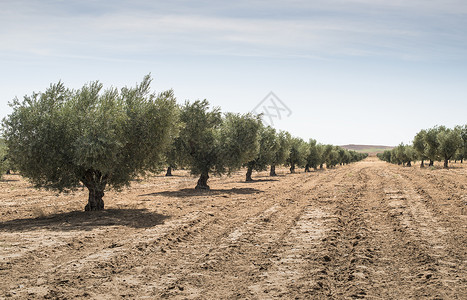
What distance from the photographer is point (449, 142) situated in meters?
73.9

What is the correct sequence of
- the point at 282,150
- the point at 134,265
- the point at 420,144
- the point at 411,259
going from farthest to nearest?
the point at 420,144
the point at 282,150
the point at 411,259
the point at 134,265

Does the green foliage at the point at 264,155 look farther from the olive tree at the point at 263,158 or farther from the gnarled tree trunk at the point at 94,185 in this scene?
the gnarled tree trunk at the point at 94,185

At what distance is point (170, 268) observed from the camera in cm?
909

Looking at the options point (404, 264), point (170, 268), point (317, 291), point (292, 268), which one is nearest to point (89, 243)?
point (170, 268)

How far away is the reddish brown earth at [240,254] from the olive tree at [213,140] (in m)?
13.9

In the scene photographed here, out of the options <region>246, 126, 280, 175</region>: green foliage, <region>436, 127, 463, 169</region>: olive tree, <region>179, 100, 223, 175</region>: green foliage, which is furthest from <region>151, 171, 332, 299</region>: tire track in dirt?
<region>436, 127, 463, 169</region>: olive tree

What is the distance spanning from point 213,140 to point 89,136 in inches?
656

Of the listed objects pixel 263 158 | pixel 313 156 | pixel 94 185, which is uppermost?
pixel 313 156

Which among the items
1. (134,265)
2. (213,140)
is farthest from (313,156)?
(134,265)

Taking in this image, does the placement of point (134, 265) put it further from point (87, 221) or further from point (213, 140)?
point (213, 140)

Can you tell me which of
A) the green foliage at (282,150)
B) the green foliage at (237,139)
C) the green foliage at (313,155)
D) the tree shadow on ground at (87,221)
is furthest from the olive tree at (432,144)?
the tree shadow on ground at (87,221)

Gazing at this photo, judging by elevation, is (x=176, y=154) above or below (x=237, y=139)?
below

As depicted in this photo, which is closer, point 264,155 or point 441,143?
point 264,155

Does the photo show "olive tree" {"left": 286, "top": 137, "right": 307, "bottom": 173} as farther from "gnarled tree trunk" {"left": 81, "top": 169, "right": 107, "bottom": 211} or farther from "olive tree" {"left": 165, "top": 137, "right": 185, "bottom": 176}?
"gnarled tree trunk" {"left": 81, "top": 169, "right": 107, "bottom": 211}
